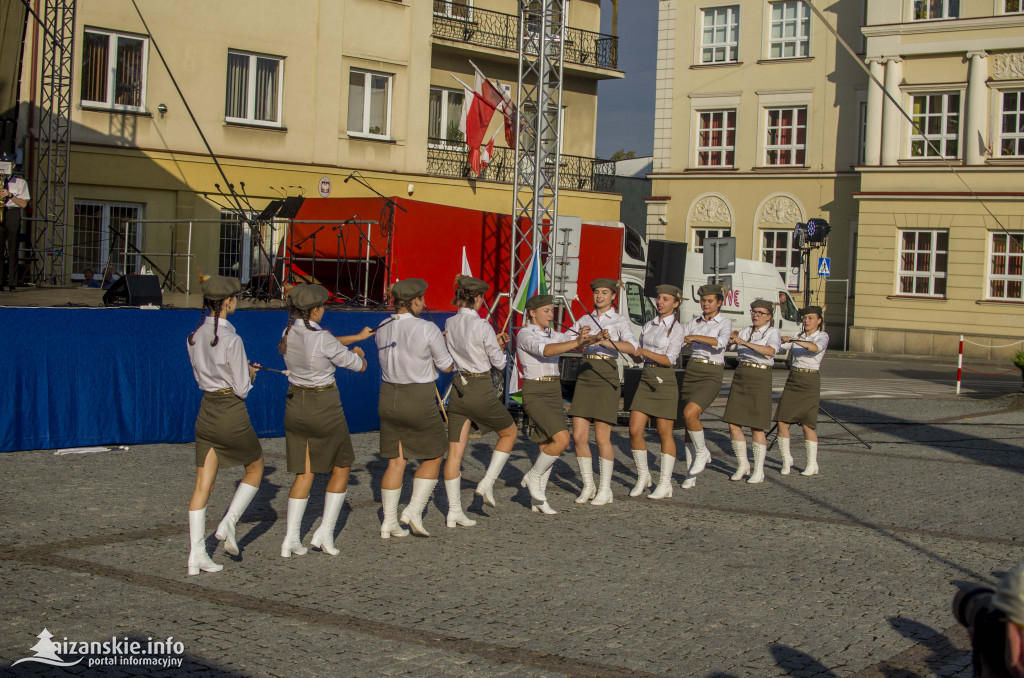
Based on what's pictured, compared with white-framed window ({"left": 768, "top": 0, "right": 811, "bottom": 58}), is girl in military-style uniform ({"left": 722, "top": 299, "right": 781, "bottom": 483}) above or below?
below

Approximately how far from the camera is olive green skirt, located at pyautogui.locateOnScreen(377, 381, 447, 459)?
296 inches

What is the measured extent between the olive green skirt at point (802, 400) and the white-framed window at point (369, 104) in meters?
16.7

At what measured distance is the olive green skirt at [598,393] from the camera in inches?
360

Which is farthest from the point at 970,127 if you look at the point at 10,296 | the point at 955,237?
the point at 10,296

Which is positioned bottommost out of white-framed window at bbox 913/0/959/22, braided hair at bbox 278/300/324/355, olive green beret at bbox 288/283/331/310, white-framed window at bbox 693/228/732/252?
braided hair at bbox 278/300/324/355

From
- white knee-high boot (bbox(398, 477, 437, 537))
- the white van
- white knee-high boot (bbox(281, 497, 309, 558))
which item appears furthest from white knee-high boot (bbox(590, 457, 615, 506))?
the white van

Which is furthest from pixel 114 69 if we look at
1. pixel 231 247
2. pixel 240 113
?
pixel 231 247

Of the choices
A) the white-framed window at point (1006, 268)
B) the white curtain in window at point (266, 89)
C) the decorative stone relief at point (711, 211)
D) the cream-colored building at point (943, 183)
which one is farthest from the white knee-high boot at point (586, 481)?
the decorative stone relief at point (711, 211)

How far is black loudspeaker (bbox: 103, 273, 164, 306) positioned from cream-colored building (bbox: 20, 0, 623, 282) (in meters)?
6.90

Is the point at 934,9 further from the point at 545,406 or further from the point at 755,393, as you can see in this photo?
the point at 545,406

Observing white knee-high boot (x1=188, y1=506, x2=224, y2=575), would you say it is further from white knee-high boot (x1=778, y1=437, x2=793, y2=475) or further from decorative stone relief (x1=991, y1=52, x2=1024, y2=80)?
decorative stone relief (x1=991, y1=52, x2=1024, y2=80)

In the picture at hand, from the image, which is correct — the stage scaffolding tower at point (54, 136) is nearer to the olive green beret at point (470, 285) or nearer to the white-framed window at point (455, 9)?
the white-framed window at point (455, 9)

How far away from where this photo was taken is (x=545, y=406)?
8758 mm

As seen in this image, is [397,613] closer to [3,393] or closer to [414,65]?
[3,393]
